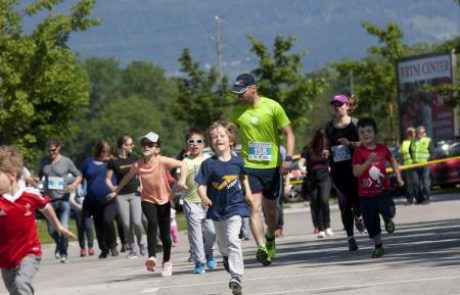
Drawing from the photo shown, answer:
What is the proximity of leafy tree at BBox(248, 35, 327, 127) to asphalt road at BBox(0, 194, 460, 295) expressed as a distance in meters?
40.9

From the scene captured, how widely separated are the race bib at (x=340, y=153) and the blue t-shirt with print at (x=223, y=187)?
11.0 ft

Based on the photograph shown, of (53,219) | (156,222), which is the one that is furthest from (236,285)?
(156,222)

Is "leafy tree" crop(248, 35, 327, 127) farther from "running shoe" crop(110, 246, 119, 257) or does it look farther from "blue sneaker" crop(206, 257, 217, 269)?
"blue sneaker" crop(206, 257, 217, 269)

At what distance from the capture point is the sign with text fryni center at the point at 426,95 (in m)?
48.7

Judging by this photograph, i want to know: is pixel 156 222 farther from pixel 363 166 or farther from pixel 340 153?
pixel 363 166

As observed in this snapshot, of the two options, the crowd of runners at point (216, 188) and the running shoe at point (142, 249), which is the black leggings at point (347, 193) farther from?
the running shoe at point (142, 249)

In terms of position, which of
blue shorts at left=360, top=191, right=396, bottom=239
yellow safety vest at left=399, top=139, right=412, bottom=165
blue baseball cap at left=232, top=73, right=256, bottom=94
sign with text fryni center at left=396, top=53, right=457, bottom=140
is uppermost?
sign with text fryni center at left=396, top=53, right=457, bottom=140

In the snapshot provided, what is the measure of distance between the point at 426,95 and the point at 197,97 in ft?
75.9

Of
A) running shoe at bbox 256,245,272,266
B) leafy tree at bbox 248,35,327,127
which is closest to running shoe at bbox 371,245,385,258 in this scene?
running shoe at bbox 256,245,272,266

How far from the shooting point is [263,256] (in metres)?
15.9

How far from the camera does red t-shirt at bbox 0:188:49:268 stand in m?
11.2

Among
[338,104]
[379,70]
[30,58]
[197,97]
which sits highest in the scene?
[379,70]

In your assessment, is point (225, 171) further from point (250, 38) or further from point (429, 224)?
point (250, 38)

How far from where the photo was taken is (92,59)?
196m
